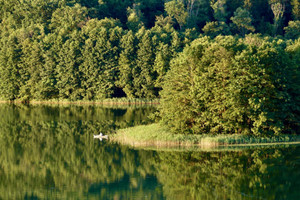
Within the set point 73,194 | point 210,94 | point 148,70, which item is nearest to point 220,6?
point 148,70

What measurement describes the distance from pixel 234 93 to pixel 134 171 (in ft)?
39.1

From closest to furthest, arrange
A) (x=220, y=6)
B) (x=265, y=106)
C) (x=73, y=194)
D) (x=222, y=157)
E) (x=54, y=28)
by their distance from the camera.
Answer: (x=73, y=194)
(x=222, y=157)
(x=265, y=106)
(x=54, y=28)
(x=220, y=6)

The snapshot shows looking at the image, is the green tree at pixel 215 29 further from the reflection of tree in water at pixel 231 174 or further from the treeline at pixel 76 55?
the reflection of tree in water at pixel 231 174

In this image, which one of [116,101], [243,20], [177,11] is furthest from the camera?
[177,11]

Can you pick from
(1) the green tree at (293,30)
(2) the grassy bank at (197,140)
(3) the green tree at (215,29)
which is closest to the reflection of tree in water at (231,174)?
(2) the grassy bank at (197,140)

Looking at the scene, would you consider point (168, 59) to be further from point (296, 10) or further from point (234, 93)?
point (296, 10)

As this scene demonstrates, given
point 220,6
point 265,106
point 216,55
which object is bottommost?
point 265,106

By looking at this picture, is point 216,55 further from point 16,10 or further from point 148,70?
point 16,10

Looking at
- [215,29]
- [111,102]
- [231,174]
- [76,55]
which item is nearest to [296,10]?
[215,29]

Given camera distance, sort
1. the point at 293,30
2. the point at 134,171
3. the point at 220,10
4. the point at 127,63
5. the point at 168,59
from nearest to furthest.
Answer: the point at 134,171 → the point at 168,59 → the point at 127,63 → the point at 293,30 → the point at 220,10

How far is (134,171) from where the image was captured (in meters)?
32.9

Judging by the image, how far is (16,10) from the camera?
358 ft

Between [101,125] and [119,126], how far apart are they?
112 inches

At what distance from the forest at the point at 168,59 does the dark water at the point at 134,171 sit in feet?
15.4
